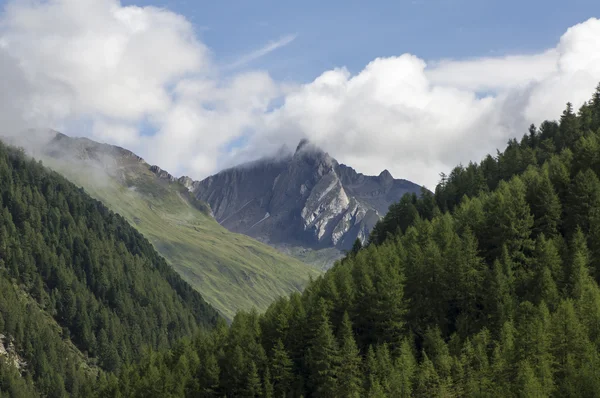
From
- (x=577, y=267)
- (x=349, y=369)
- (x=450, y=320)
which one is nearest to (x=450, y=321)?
(x=450, y=320)

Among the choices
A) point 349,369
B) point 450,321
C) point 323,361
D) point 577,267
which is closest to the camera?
point 349,369

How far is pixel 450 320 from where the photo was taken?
121812 millimetres

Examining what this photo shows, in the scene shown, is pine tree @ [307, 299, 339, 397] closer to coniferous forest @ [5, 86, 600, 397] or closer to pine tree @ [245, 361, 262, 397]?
coniferous forest @ [5, 86, 600, 397]

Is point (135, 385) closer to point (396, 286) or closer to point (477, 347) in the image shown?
point (396, 286)

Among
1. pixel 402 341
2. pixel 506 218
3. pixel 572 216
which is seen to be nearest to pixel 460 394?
pixel 402 341

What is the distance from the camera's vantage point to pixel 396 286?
123 metres

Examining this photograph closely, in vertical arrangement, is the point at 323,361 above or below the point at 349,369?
above

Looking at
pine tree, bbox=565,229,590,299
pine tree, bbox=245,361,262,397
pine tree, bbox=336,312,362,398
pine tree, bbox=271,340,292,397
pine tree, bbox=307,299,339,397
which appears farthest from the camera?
pine tree, bbox=245,361,262,397

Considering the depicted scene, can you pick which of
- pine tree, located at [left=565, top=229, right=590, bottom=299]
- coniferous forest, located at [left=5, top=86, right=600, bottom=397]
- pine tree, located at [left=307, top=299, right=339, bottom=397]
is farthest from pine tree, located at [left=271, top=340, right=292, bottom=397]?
pine tree, located at [left=565, top=229, right=590, bottom=299]

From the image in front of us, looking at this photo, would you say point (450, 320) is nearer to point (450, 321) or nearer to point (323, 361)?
point (450, 321)

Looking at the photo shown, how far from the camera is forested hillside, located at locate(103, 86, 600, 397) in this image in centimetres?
9656

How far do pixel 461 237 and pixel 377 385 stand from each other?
4948cm

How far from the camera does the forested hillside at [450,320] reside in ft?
317

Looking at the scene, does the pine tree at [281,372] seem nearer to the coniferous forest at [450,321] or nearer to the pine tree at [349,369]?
the coniferous forest at [450,321]
